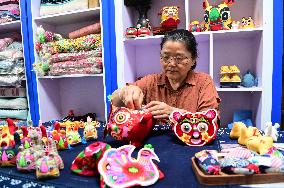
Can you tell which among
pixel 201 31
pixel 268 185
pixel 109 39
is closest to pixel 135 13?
pixel 109 39

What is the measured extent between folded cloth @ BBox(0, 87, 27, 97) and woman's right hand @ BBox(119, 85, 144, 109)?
61.0 inches

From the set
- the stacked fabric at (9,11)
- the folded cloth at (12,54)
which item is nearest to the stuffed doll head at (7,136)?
the folded cloth at (12,54)

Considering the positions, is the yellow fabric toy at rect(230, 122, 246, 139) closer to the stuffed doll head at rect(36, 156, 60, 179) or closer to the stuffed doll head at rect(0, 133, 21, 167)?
the stuffed doll head at rect(36, 156, 60, 179)

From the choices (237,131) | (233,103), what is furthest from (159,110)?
(233,103)

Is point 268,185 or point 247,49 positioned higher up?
point 247,49

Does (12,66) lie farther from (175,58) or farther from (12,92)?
(175,58)

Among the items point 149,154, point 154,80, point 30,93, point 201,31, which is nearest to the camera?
point 149,154

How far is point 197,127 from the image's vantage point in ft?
2.70

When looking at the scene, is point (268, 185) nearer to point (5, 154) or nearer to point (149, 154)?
point (149, 154)

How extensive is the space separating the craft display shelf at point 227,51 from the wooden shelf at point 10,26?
98 centimetres

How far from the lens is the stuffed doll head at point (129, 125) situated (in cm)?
78

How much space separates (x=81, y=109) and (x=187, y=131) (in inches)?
64.7

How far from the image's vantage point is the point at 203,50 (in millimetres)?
1886

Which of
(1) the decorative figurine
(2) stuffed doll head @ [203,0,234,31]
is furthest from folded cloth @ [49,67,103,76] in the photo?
(1) the decorative figurine
